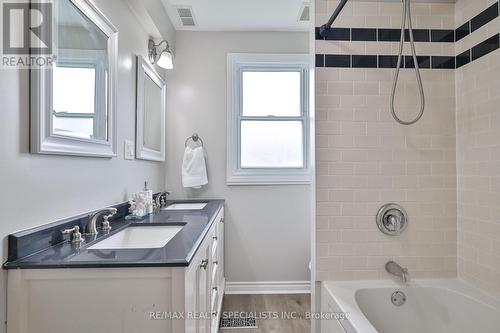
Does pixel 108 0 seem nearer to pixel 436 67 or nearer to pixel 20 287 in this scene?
pixel 20 287

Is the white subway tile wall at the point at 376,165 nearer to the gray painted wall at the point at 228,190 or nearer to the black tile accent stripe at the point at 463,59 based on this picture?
the black tile accent stripe at the point at 463,59

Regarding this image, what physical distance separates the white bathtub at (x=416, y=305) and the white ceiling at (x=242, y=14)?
7.20 ft

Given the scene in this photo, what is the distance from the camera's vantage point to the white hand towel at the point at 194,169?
2520 millimetres

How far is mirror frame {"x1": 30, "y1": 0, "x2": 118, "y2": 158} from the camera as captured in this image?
95 centimetres

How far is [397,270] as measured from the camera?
4.90ft

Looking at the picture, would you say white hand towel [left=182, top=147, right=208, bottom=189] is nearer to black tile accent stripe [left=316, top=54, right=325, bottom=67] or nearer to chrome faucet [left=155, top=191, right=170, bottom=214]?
chrome faucet [left=155, top=191, right=170, bottom=214]

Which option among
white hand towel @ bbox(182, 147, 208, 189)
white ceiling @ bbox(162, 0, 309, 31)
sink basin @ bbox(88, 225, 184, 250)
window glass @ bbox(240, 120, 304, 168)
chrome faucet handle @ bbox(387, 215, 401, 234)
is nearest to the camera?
sink basin @ bbox(88, 225, 184, 250)

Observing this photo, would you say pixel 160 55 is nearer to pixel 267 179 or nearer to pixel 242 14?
pixel 242 14

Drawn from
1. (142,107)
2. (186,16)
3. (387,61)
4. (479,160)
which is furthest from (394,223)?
(186,16)

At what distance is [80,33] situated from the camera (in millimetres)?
1231

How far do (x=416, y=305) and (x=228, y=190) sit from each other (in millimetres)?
1725

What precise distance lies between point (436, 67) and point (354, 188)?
85cm

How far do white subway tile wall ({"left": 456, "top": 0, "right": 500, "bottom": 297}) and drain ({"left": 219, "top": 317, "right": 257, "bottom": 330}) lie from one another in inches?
57.7

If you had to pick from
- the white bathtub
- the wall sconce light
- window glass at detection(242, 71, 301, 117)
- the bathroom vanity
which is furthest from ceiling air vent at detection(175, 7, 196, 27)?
the white bathtub
